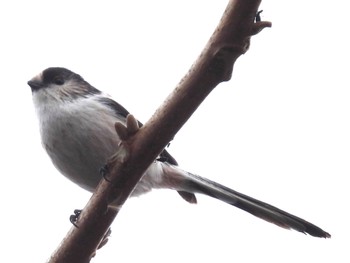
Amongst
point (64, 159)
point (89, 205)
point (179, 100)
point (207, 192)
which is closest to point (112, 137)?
point (64, 159)

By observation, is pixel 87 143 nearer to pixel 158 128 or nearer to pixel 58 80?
pixel 58 80

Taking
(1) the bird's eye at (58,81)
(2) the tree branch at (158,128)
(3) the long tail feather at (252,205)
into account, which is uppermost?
(1) the bird's eye at (58,81)

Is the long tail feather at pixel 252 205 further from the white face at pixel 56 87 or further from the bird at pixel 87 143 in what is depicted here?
the white face at pixel 56 87

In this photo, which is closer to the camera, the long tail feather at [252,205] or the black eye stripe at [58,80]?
the long tail feather at [252,205]

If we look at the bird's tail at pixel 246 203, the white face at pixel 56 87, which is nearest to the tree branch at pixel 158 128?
the bird's tail at pixel 246 203

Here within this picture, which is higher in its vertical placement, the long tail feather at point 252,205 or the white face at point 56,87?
the white face at point 56,87

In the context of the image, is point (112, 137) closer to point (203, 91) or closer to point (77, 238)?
point (77, 238)
